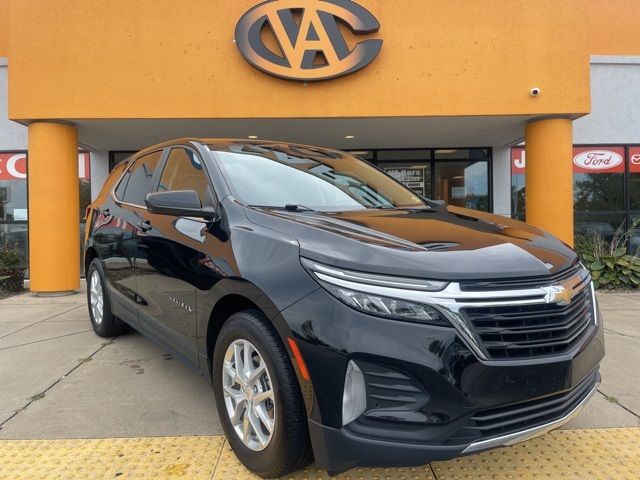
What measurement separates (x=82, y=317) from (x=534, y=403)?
582 cm

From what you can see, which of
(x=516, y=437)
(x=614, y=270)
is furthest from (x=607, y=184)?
(x=516, y=437)

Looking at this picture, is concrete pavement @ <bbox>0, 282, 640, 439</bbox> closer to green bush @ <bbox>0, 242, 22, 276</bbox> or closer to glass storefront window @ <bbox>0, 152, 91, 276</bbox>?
green bush @ <bbox>0, 242, 22, 276</bbox>

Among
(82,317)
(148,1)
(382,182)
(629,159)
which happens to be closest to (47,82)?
(148,1)

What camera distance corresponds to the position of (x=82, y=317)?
20.2ft

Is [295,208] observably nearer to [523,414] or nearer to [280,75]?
[523,414]

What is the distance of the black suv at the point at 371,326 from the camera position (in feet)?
5.82

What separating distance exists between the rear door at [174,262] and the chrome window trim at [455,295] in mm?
1082

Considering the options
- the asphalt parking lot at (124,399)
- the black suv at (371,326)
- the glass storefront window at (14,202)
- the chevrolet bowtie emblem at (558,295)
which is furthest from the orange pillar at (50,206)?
the chevrolet bowtie emblem at (558,295)

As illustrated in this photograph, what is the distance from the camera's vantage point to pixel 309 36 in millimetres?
7941

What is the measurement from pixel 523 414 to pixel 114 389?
114 inches

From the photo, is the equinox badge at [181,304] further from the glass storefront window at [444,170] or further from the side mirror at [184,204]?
the glass storefront window at [444,170]

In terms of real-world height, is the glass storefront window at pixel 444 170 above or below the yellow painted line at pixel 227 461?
above

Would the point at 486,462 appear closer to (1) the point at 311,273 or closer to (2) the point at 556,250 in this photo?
(2) the point at 556,250

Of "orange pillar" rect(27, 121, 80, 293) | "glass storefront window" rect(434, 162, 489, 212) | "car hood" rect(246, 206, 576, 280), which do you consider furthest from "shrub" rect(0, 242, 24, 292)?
"glass storefront window" rect(434, 162, 489, 212)
